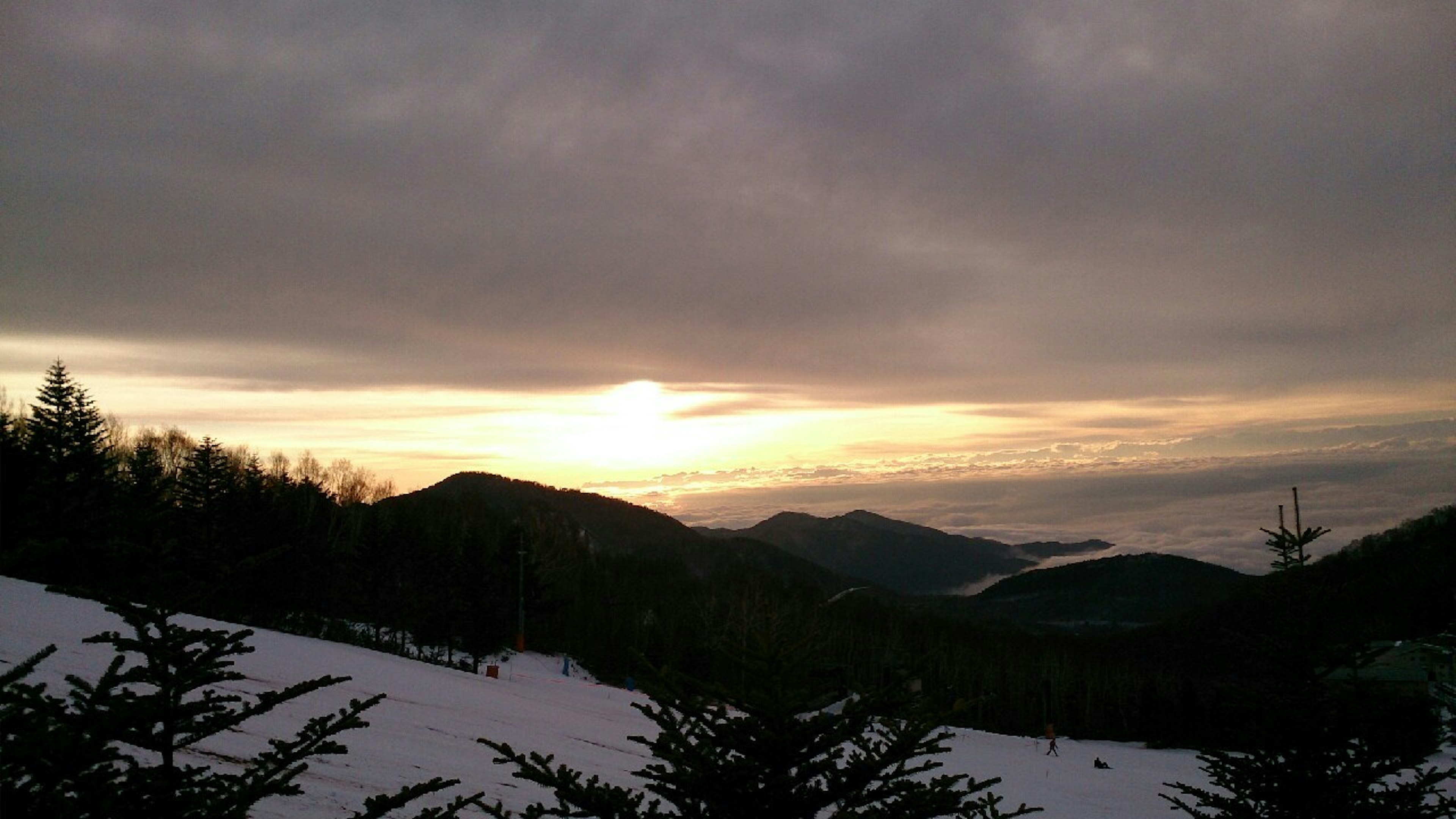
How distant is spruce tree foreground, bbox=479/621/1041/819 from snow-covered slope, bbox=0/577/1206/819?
14.8ft

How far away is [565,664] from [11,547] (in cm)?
5366

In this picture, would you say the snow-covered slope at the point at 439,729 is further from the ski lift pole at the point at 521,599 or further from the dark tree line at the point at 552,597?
the ski lift pole at the point at 521,599

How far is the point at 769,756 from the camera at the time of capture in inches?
183

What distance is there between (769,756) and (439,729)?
20.4 metres

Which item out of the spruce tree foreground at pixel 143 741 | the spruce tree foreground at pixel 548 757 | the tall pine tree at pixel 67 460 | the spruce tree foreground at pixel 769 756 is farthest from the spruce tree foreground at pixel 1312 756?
the tall pine tree at pixel 67 460

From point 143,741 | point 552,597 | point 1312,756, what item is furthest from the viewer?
point 552,597

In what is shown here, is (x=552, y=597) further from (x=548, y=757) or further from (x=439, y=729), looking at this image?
(x=548, y=757)

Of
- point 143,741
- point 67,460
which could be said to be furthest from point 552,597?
point 143,741

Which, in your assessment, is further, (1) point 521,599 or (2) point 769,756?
(1) point 521,599

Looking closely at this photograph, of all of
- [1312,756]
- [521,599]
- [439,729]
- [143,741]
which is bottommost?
[521,599]

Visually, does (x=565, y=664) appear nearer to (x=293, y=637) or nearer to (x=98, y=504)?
(x=293, y=637)

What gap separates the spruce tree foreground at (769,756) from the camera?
4629 mm

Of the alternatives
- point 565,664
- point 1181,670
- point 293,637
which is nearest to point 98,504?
point 293,637

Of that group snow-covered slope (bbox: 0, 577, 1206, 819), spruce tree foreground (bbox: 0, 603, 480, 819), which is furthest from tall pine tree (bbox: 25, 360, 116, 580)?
spruce tree foreground (bbox: 0, 603, 480, 819)
